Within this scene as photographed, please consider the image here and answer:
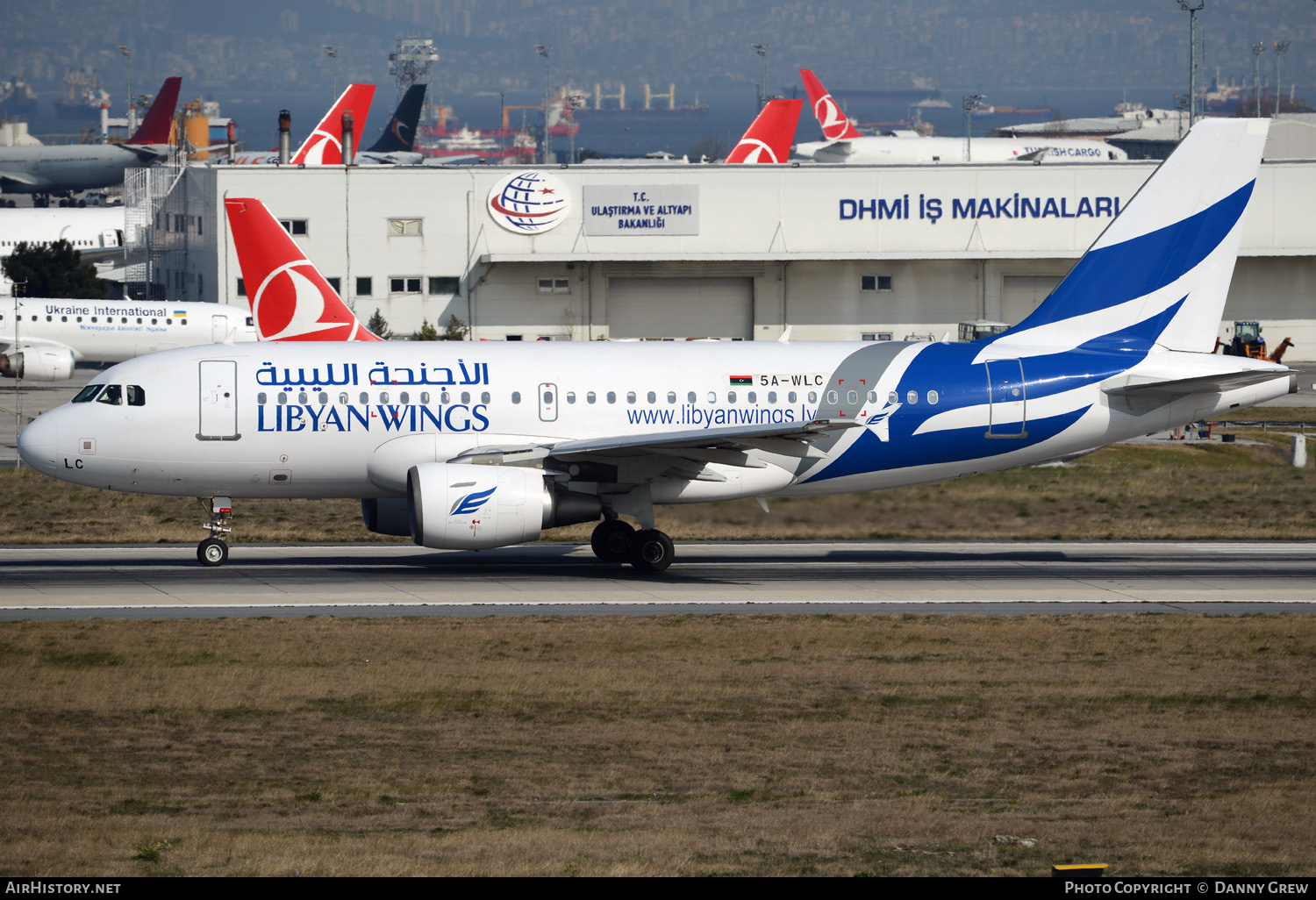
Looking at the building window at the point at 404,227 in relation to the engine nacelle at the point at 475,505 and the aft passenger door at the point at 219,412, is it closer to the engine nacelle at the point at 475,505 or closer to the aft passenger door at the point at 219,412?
the aft passenger door at the point at 219,412

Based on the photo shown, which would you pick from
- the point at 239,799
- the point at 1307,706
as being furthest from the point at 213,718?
the point at 1307,706

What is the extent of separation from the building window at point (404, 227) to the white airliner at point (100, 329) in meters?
8.43

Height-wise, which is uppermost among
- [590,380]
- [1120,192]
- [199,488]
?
[1120,192]

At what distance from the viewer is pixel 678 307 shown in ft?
263

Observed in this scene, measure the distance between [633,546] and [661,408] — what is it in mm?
2951

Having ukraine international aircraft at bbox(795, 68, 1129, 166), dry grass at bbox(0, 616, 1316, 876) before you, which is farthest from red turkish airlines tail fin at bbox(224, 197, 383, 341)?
ukraine international aircraft at bbox(795, 68, 1129, 166)

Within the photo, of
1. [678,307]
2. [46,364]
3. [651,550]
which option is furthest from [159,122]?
[651,550]

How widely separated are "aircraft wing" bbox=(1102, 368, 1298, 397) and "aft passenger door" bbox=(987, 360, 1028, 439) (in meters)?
1.89

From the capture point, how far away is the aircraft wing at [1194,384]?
31.9 metres

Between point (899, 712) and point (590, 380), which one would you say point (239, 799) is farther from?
point (590, 380)

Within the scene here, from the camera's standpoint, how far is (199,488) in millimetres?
31109

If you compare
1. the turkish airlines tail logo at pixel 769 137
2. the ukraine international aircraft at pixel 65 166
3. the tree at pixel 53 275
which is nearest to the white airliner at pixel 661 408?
the turkish airlines tail logo at pixel 769 137

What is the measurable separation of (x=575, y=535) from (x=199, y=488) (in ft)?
32.6

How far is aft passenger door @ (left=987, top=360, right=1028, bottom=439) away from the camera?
32188 millimetres
